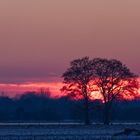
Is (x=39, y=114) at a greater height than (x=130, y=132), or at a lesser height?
greater

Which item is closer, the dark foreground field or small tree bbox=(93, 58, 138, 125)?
the dark foreground field

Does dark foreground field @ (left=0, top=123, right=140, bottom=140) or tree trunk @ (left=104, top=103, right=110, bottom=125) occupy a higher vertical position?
tree trunk @ (left=104, top=103, right=110, bottom=125)

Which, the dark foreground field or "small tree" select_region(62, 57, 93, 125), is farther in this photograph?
"small tree" select_region(62, 57, 93, 125)

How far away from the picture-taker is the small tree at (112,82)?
102500 millimetres

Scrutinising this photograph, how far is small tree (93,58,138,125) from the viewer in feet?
336

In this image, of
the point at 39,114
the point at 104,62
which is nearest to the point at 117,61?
the point at 104,62

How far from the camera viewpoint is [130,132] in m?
66.9

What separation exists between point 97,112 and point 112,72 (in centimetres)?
621

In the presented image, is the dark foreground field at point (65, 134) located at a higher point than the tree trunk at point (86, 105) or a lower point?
lower

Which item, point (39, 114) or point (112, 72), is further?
point (39, 114)

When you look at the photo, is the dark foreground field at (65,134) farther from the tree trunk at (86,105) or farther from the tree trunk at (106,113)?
the tree trunk at (86,105)

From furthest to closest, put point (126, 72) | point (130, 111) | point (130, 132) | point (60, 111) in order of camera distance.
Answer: point (60, 111), point (130, 111), point (126, 72), point (130, 132)

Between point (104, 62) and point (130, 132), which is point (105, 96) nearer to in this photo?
point (104, 62)

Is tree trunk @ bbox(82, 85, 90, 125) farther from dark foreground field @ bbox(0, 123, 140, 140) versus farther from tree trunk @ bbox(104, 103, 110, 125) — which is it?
dark foreground field @ bbox(0, 123, 140, 140)
